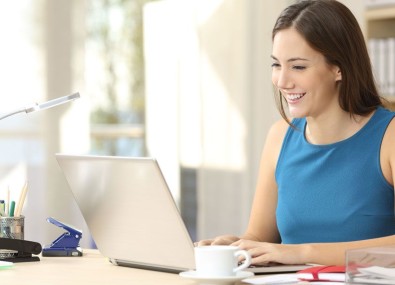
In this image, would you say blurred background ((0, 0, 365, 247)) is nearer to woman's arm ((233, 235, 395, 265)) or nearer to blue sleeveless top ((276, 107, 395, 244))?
blue sleeveless top ((276, 107, 395, 244))

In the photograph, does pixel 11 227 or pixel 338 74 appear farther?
pixel 338 74

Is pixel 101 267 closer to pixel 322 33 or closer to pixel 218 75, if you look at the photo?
pixel 322 33

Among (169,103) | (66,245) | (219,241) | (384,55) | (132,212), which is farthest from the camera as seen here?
(169,103)

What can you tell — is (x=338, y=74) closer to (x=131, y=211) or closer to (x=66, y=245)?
(x=131, y=211)

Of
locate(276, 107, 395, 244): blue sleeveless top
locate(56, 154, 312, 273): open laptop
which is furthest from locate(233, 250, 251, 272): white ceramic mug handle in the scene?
locate(276, 107, 395, 244): blue sleeveless top

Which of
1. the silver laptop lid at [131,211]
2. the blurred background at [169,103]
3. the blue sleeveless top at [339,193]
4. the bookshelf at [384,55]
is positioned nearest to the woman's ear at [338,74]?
the blue sleeveless top at [339,193]

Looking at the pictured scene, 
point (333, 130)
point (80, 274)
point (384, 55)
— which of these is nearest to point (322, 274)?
point (80, 274)

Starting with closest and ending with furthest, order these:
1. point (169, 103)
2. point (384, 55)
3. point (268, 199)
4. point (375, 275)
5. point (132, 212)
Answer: point (375, 275)
point (132, 212)
point (268, 199)
point (384, 55)
point (169, 103)

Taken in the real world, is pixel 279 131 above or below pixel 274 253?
above

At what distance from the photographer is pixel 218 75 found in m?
4.87

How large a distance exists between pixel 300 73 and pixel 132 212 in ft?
2.17

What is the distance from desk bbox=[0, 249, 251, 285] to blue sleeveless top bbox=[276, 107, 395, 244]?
1.83ft

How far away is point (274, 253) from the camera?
6.40 ft

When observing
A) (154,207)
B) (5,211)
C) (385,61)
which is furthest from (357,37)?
(385,61)
